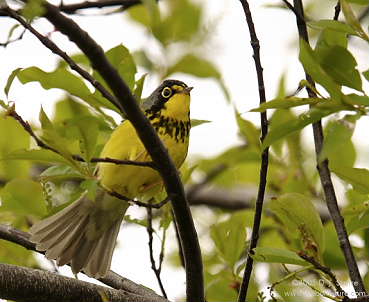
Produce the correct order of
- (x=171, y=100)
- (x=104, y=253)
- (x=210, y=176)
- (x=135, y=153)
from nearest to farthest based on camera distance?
(x=135, y=153), (x=104, y=253), (x=171, y=100), (x=210, y=176)

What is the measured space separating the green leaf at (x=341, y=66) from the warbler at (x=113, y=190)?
189 cm

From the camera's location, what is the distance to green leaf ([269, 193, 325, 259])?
3.43m

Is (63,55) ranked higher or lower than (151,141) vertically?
higher

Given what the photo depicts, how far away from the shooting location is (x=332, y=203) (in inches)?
141

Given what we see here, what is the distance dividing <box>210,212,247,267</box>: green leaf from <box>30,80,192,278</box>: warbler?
0.60 meters

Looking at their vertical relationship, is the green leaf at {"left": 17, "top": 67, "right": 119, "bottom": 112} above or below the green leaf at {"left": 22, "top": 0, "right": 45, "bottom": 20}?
above

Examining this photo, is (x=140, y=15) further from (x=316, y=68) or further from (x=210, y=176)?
(x=316, y=68)

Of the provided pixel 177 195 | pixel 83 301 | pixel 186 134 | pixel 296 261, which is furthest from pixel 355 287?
pixel 186 134

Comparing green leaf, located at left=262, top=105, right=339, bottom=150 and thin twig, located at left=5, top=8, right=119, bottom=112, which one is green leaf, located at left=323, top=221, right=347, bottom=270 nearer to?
green leaf, located at left=262, top=105, right=339, bottom=150

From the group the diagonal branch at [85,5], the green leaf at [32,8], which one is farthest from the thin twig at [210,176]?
Result: the green leaf at [32,8]

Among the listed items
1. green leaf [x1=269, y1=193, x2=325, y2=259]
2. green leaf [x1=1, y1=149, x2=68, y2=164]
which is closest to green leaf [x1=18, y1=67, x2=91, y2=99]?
green leaf [x1=1, y1=149, x2=68, y2=164]

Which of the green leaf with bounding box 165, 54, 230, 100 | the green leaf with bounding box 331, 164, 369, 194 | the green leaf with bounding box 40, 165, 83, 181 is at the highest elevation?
the green leaf with bounding box 165, 54, 230, 100

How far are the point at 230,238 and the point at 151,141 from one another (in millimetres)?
1487

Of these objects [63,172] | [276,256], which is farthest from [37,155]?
[276,256]
